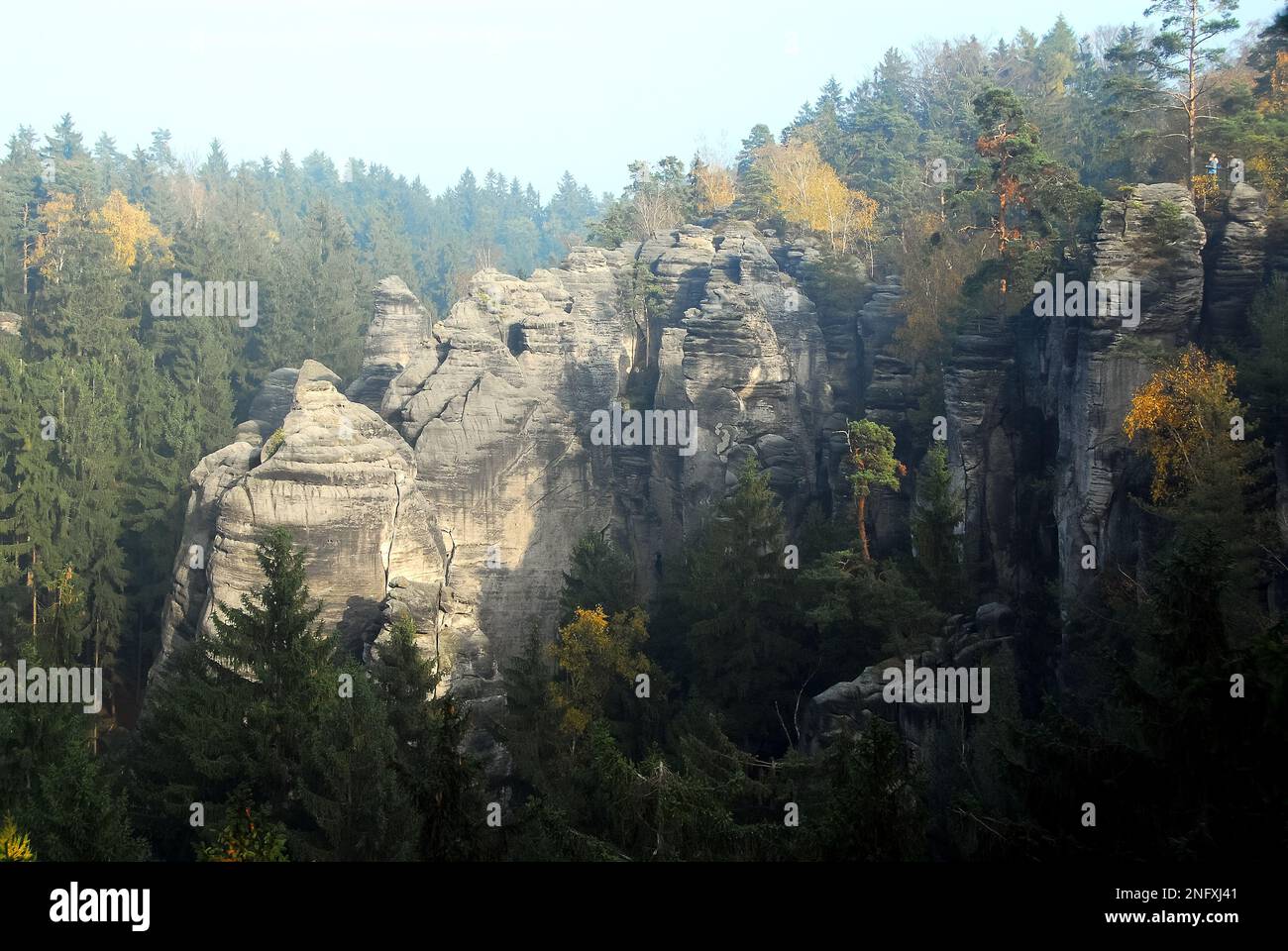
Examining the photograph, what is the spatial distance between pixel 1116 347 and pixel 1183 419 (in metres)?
3.31

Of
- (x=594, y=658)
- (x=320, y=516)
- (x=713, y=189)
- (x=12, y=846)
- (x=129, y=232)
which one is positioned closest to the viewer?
(x=12, y=846)

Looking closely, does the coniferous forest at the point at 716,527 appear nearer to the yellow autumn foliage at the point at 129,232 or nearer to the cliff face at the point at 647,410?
the cliff face at the point at 647,410

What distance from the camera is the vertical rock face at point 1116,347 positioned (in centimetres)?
2697

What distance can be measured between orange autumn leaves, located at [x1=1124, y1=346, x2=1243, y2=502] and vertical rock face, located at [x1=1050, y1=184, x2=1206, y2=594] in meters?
1.26

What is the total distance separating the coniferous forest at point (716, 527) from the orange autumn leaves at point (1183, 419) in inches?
4.3

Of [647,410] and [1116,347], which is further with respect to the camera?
[647,410]

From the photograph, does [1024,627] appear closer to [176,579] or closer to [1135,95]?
[1135,95]

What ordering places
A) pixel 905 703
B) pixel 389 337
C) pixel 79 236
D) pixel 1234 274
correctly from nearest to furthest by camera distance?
pixel 905 703, pixel 1234 274, pixel 389 337, pixel 79 236

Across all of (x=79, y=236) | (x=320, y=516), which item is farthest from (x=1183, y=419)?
(x=79, y=236)

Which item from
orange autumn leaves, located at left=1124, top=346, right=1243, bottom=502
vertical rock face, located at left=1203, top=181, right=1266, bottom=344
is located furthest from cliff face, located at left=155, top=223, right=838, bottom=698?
orange autumn leaves, located at left=1124, top=346, right=1243, bottom=502

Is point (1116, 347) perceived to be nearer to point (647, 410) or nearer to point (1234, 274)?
point (1234, 274)

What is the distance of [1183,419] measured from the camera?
24.5 m

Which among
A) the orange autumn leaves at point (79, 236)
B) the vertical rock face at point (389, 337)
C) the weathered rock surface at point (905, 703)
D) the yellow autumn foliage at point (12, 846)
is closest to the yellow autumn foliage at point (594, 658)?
the weathered rock surface at point (905, 703)
